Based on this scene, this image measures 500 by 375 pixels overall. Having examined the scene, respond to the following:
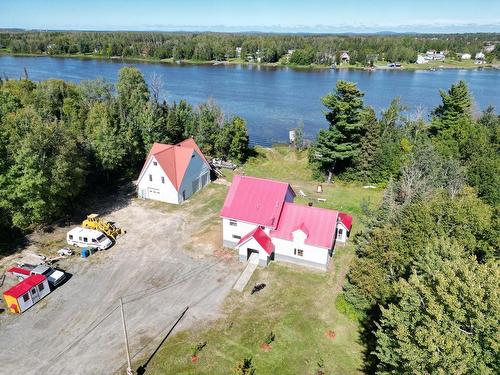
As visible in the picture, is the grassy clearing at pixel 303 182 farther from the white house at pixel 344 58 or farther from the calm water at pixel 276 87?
the white house at pixel 344 58

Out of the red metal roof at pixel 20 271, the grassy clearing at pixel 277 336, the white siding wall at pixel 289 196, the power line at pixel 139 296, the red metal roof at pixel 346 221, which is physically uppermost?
the white siding wall at pixel 289 196

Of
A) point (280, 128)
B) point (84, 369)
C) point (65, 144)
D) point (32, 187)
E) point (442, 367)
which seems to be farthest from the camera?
point (280, 128)

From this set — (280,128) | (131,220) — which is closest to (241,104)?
(280,128)

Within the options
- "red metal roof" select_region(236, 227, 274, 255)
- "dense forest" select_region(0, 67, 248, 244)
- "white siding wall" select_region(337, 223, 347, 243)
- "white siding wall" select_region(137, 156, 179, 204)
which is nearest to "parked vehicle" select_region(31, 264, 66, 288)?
"dense forest" select_region(0, 67, 248, 244)

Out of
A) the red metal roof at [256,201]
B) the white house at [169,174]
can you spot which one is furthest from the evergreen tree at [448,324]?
the white house at [169,174]

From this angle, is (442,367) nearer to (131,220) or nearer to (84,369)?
(84,369)

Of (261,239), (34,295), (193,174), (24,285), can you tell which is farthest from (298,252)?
(24,285)

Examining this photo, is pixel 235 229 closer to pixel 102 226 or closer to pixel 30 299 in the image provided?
pixel 102 226
